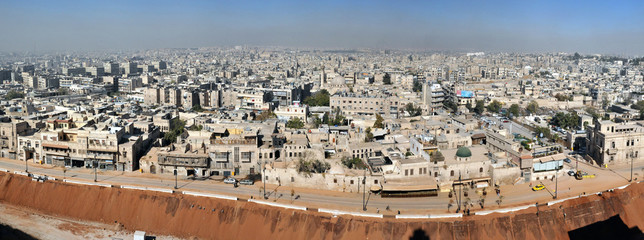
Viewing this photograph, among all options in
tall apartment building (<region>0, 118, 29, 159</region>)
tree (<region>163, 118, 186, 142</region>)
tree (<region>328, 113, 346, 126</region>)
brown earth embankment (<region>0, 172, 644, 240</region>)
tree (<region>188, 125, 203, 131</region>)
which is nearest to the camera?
brown earth embankment (<region>0, 172, 644, 240</region>)

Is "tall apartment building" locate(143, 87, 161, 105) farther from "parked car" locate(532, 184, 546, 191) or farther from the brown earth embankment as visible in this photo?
"parked car" locate(532, 184, 546, 191)

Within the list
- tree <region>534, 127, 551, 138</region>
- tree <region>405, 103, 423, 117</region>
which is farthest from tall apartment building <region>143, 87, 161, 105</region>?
tree <region>534, 127, 551, 138</region>

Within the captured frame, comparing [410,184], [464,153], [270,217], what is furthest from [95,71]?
[464,153]

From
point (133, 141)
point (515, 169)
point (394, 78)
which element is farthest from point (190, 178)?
point (394, 78)

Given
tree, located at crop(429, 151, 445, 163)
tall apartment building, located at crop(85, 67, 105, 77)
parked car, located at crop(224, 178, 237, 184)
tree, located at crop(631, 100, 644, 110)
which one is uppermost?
tall apartment building, located at crop(85, 67, 105, 77)

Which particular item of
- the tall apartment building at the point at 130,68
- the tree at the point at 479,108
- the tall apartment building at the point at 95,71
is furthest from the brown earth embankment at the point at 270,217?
the tall apartment building at the point at 130,68

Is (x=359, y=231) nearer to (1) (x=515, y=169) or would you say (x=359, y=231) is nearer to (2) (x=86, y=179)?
(1) (x=515, y=169)
